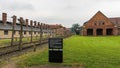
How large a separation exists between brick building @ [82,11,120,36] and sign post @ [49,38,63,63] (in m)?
67.4

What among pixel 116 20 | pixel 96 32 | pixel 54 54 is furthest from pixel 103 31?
pixel 54 54

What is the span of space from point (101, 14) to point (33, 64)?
7050cm

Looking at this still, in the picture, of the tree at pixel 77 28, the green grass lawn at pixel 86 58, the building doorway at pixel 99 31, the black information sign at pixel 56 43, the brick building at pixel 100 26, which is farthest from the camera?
the tree at pixel 77 28

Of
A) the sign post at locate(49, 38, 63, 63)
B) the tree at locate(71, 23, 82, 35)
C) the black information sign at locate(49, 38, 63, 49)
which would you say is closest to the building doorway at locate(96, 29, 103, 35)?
the tree at locate(71, 23, 82, 35)

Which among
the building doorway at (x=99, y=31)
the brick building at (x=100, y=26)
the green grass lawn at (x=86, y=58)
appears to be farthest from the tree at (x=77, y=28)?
the green grass lawn at (x=86, y=58)

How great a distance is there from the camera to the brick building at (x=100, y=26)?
80250 millimetres

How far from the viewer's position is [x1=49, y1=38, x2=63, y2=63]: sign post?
13.9 meters

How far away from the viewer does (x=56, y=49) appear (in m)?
14.1

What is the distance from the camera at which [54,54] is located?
1414cm

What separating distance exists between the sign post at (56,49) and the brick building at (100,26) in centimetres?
6745

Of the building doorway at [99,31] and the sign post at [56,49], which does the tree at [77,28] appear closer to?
the building doorway at [99,31]

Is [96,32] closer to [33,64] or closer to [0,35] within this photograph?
[0,35]

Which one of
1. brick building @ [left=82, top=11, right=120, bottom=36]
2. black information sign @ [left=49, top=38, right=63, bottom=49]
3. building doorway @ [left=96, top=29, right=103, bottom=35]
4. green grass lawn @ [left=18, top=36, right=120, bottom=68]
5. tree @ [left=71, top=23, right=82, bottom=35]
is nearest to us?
green grass lawn @ [left=18, top=36, right=120, bottom=68]

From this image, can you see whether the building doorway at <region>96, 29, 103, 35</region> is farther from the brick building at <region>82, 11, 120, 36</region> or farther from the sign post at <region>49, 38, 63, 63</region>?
the sign post at <region>49, 38, 63, 63</region>
